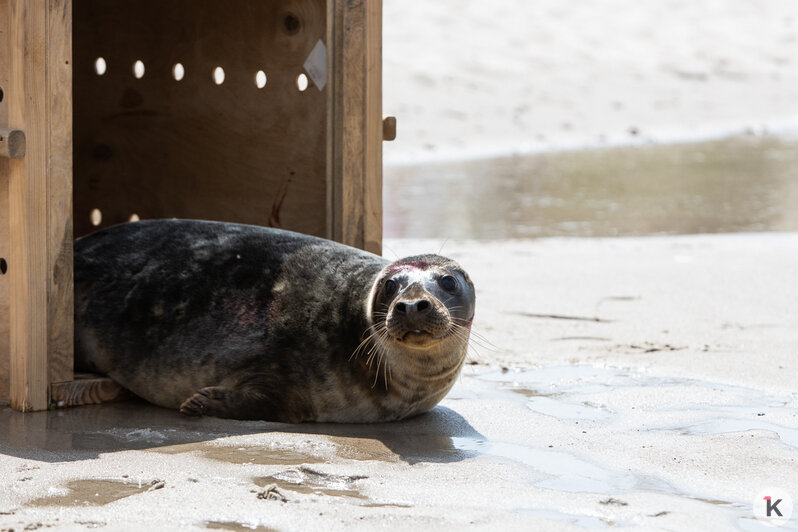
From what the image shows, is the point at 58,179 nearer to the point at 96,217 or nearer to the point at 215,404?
the point at 215,404

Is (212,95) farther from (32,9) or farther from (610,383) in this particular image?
(610,383)

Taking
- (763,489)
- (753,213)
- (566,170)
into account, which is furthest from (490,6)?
(763,489)

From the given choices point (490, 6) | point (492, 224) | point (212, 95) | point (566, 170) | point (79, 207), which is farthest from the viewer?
point (490, 6)

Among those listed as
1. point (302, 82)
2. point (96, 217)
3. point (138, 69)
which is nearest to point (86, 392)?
point (302, 82)

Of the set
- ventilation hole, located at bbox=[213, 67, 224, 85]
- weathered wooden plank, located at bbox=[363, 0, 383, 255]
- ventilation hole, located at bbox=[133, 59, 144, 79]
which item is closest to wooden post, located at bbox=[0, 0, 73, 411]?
weathered wooden plank, located at bbox=[363, 0, 383, 255]

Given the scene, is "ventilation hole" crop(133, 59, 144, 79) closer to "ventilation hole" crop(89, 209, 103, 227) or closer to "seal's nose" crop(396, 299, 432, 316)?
"ventilation hole" crop(89, 209, 103, 227)

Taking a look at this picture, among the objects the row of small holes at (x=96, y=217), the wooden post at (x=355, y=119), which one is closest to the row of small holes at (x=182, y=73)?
the wooden post at (x=355, y=119)

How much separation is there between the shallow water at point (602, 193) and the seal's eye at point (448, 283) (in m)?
5.78

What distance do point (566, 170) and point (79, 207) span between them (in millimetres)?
9390

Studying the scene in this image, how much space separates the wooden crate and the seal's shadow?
19cm

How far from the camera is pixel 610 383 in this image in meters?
4.38

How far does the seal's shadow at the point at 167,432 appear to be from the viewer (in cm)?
338

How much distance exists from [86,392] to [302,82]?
176cm

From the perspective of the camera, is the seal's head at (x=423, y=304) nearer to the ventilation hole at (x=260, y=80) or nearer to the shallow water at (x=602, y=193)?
the ventilation hole at (x=260, y=80)
